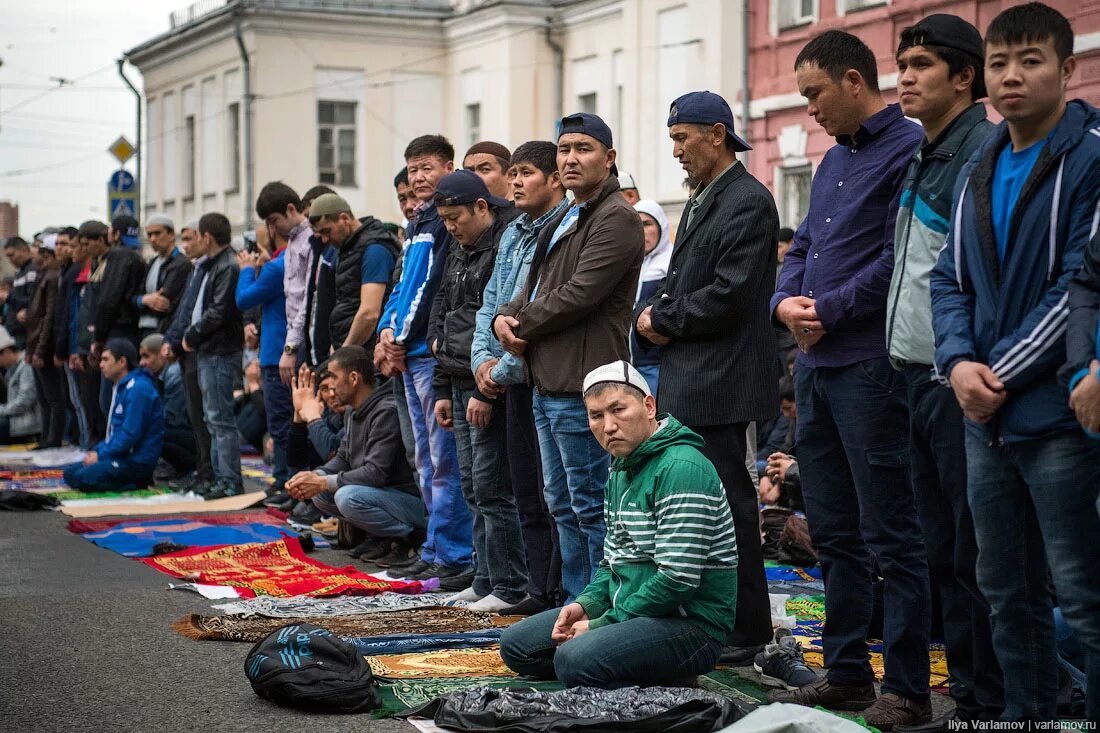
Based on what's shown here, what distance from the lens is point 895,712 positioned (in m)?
5.09

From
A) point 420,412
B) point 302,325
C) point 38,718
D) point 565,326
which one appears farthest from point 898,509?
point 302,325

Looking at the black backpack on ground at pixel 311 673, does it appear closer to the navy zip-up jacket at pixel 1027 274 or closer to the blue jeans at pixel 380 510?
the navy zip-up jacket at pixel 1027 274

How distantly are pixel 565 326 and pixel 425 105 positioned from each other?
1169 inches

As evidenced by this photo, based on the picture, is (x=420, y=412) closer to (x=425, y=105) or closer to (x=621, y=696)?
(x=621, y=696)

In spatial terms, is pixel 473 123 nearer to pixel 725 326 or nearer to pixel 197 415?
pixel 197 415

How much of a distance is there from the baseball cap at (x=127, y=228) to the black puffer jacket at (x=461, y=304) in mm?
8209

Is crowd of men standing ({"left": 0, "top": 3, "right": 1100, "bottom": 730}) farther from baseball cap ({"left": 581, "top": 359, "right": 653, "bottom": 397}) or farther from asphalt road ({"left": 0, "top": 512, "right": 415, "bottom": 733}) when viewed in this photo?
asphalt road ({"left": 0, "top": 512, "right": 415, "bottom": 733})

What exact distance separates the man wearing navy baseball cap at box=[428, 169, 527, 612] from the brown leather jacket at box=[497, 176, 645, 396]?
0.86 metres

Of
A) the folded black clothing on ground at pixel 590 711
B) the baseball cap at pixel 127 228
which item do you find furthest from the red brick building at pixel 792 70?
the folded black clothing on ground at pixel 590 711

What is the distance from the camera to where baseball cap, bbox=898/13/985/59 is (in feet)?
16.0

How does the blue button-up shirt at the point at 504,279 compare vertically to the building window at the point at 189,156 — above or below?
below

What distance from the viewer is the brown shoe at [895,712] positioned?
507 centimetres

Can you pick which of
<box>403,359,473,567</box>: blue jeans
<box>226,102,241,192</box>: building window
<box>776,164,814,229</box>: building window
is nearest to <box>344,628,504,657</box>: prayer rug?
<box>403,359,473,567</box>: blue jeans

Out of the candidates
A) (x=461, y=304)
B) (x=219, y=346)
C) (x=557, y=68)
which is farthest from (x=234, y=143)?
(x=461, y=304)
